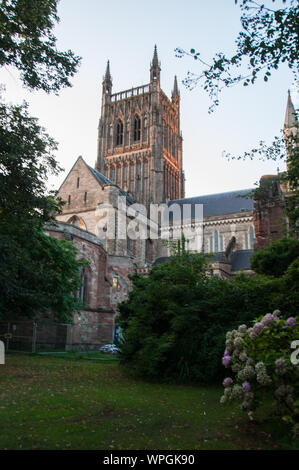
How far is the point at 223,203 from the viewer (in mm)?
54875

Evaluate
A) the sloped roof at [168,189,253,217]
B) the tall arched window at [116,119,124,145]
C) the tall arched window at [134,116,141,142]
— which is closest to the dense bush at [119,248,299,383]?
the sloped roof at [168,189,253,217]

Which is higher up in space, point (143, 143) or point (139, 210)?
point (143, 143)

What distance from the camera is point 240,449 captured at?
4133 mm

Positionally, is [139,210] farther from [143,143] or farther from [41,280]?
[41,280]

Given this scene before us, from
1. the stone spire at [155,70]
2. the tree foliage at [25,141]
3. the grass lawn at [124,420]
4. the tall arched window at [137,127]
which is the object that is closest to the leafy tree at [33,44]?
the tree foliage at [25,141]

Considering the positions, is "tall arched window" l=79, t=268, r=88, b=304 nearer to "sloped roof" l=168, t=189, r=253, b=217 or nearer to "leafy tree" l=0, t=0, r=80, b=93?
"leafy tree" l=0, t=0, r=80, b=93

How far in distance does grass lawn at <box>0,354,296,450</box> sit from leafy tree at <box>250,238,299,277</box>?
9998 millimetres

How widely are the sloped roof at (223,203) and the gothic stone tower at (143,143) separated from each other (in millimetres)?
7236

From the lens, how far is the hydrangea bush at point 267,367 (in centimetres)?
439

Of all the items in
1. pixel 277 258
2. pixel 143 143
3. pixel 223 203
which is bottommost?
pixel 277 258

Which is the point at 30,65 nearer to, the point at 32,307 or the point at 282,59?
the point at 282,59

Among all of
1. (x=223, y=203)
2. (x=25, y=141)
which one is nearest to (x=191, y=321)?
(x=25, y=141)

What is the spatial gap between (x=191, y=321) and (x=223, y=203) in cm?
4658

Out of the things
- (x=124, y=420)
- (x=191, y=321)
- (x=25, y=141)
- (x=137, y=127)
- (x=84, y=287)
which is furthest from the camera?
(x=137, y=127)
